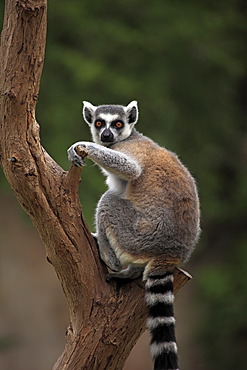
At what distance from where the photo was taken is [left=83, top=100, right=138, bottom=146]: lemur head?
5961mm

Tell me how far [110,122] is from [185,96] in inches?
237

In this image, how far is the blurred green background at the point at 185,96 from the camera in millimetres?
10531

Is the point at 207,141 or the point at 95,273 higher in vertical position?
the point at 207,141

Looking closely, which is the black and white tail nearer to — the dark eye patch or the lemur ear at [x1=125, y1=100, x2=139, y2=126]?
the dark eye patch

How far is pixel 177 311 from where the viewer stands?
12.2m

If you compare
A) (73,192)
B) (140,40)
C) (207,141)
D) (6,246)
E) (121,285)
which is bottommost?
(121,285)

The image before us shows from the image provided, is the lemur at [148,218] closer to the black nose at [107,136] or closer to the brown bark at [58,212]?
the brown bark at [58,212]

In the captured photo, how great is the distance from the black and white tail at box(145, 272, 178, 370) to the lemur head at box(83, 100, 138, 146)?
150 cm

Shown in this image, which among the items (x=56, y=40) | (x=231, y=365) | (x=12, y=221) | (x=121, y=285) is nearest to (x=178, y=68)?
(x=56, y=40)

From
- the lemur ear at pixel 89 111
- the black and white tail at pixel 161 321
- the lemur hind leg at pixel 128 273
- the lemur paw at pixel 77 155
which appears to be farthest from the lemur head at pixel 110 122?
the black and white tail at pixel 161 321

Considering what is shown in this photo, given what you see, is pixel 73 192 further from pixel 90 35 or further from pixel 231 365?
pixel 231 365

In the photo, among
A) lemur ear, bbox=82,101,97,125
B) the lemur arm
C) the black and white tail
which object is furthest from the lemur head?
the black and white tail

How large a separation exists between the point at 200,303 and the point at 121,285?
7081mm

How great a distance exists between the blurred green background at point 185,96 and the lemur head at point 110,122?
3.66m
